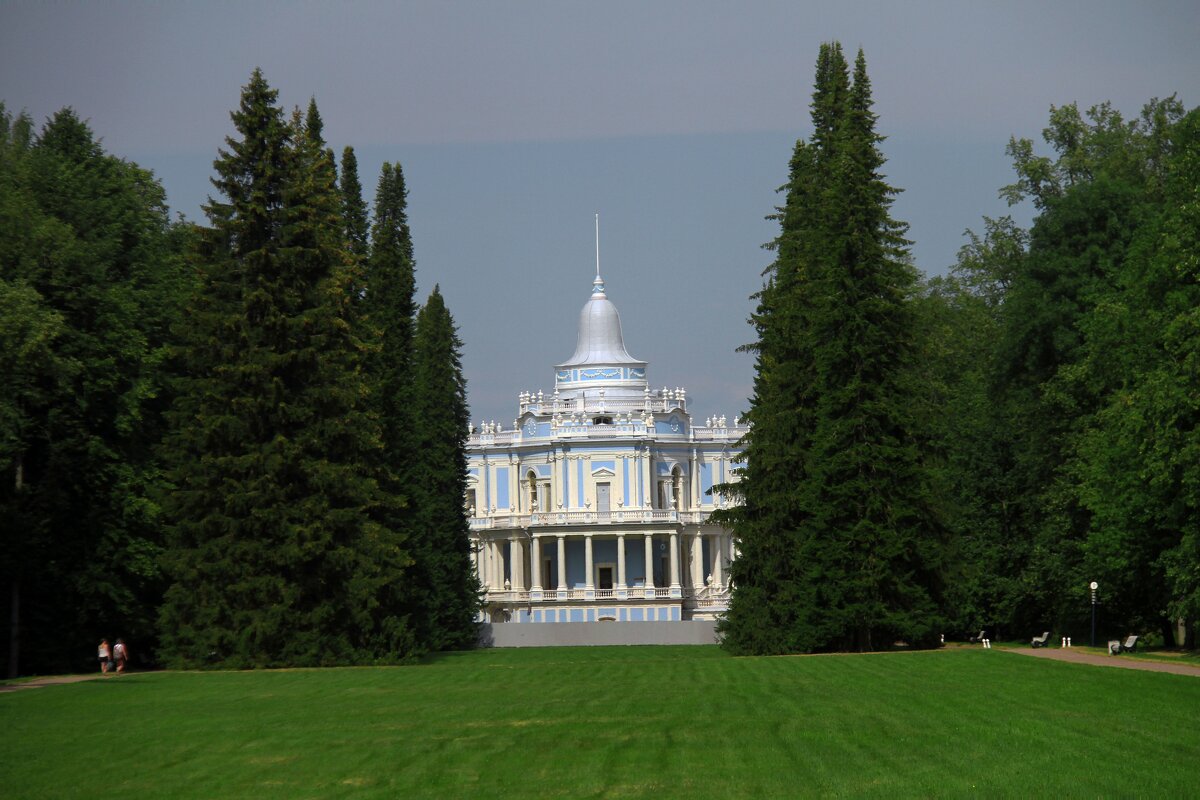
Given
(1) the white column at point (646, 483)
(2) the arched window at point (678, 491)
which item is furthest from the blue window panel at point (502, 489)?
(2) the arched window at point (678, 491)

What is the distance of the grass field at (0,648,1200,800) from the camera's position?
1852cm

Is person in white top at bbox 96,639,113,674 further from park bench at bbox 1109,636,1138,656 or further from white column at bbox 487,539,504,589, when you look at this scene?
white column at bbox 487,539,504,589

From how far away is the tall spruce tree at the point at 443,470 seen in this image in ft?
204

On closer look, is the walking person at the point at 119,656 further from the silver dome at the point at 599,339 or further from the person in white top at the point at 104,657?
the silver dome at the point at 599,339

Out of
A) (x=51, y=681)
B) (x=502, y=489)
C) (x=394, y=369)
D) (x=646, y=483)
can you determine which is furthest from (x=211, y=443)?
(x=502, y=489)

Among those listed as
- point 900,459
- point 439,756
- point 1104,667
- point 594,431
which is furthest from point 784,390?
point 594,431

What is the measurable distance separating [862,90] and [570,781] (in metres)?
32.4

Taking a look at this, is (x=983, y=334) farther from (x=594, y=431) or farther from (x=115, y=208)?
(x=115, y=208)

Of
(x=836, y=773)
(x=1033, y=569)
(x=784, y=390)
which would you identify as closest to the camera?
(x=836, y=773)

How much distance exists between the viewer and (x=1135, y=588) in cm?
4712

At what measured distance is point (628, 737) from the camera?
2275cm

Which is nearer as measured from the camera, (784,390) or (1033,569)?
(784,390)

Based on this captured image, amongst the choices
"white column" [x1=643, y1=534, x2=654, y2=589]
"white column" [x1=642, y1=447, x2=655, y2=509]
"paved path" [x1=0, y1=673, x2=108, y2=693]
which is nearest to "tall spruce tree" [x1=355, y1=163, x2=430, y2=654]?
"paved path" [x1=0, y1=673, x2=108, y2=693]

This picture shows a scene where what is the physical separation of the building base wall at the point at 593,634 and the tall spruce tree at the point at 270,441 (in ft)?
103
